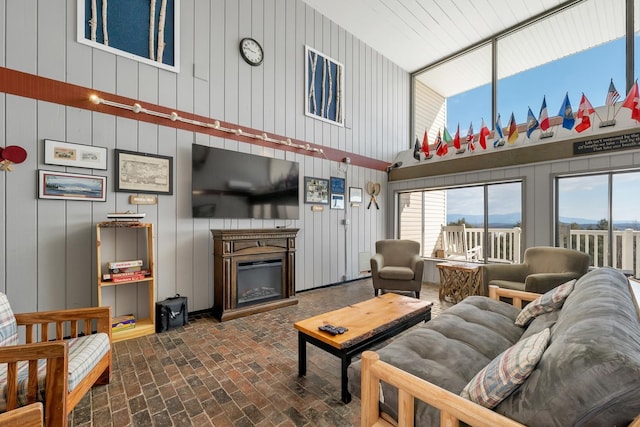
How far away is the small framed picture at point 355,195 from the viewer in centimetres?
553

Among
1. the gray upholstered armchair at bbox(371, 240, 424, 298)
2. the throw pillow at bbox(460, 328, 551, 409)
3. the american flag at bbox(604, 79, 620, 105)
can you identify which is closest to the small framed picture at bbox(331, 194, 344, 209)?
the gray upholstered armchair at bbox(371, 240, 424, 298)

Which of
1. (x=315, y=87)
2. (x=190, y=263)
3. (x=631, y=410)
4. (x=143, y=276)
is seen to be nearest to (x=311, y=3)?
(x=315, y=87)

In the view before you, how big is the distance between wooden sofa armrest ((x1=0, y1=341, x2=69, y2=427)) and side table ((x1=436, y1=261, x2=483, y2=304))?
13.9ft

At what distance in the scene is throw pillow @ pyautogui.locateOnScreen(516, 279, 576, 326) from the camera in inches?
73.7

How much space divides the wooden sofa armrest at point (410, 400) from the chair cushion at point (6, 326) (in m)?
2.19

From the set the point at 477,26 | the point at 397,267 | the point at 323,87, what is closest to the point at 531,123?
the point at 477,26

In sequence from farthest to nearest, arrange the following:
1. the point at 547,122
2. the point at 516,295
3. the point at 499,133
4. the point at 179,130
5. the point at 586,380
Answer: the point at 499,133 → the point at 547,122 → the point at 179,130 → the point at 516,295 → the point at 586,380

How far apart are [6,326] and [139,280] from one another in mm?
1241

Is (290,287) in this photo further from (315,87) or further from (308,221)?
(315,87)

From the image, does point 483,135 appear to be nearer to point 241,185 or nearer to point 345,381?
point 241,185

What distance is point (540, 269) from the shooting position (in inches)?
140

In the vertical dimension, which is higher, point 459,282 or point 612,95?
point 612,95

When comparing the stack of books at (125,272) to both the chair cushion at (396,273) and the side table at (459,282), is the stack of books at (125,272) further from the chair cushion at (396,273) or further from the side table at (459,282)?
the side table at (459,282)

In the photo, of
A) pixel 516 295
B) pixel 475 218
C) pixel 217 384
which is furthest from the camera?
pixel 475 218
